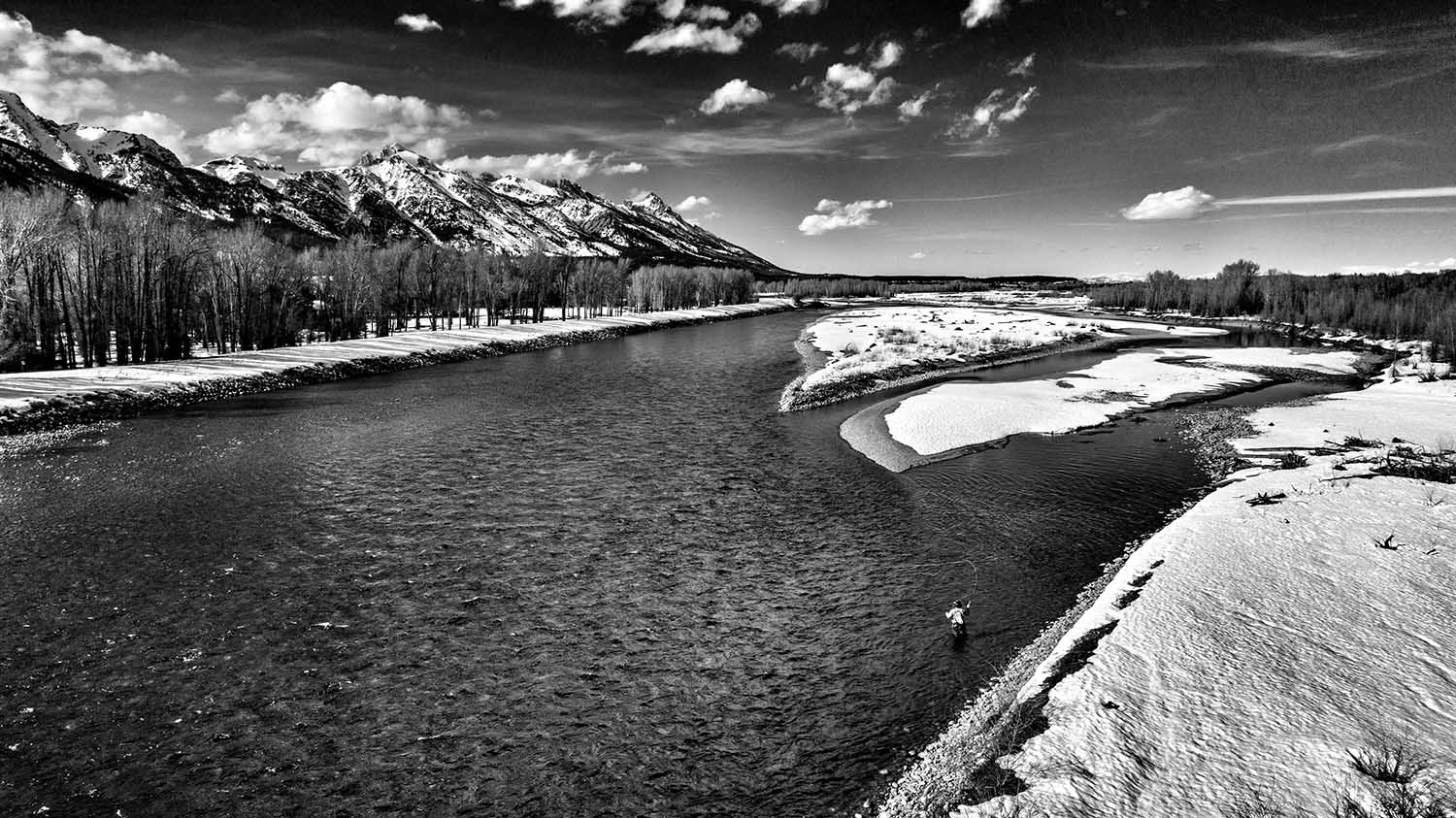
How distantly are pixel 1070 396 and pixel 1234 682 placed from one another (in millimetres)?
28870

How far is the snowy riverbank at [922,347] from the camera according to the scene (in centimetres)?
3984

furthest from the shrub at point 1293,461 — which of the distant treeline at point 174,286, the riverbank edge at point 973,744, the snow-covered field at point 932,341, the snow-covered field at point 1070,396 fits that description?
the distant treeline at point 174,286

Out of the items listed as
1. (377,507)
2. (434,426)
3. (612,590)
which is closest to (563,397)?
(434,426)

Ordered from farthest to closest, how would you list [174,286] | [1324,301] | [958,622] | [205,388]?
[1324,301]
[174,286]
[205,388]
[958,622]

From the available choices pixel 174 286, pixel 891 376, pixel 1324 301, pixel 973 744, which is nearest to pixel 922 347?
pixel 891 376

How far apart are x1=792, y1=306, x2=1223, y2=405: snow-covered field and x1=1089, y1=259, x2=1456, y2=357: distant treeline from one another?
14.3m

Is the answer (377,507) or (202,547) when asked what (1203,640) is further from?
(202,547)

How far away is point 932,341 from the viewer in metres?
62.3

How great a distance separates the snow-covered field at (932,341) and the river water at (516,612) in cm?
1877

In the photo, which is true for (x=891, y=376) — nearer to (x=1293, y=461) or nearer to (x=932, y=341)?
(x=932, y=341)

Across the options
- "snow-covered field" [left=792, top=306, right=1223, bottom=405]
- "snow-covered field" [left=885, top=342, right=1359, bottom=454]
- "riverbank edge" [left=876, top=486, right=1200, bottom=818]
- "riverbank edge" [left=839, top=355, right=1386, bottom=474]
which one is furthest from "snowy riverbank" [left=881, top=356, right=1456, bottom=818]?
"snow-covered field" [left=792, top=306, right=1223, bottom=405]

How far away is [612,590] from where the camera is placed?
540 inches

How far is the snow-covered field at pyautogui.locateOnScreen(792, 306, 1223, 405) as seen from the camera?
4459 centimetres

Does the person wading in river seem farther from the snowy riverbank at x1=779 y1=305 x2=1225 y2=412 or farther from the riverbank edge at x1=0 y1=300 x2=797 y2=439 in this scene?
the riverbank edge at x1=0 y1=300 x2=797 y2=439
